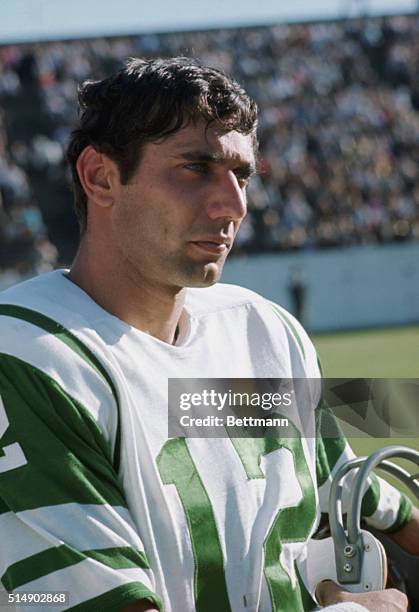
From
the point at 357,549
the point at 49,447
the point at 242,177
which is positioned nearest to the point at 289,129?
the point at 242,177

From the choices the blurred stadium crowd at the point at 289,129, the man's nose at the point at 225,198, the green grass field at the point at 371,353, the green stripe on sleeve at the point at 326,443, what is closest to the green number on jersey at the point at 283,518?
the green stripe on sleeve at the point at 326,443

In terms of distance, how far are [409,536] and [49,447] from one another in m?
0.99

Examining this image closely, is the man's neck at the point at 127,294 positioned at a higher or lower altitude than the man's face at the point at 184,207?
lower

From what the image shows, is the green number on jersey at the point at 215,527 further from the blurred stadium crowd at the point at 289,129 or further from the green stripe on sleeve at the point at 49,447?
Answer: the blurred stadium crowd at the point at 289,129

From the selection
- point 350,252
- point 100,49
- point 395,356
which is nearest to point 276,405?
point 395,356

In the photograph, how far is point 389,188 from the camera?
25625mm

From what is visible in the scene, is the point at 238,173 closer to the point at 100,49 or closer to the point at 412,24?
the point at 100,49

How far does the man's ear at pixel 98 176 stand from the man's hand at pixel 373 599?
2.83 feet

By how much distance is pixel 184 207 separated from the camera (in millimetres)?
2289

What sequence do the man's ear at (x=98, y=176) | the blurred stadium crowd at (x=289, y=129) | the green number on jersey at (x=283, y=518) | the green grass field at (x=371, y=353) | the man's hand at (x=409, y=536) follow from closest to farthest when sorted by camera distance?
the green number on jersey at (x=283, y=518) → the man's ear at (x=98, y=176) → the man's hand at (x=409, y=536) → the green grass field at (x=371, y=353) → the blurred stadium crowd at (x=289, y=129)

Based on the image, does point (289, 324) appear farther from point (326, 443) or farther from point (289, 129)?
point (289, 129)

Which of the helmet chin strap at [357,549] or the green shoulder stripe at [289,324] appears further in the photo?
the green shoulder stripe at [289,324]

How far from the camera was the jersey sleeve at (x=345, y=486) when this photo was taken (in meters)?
2.53

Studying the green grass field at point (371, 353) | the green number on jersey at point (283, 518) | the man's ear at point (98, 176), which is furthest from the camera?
the green grass field at point (371, 353)
